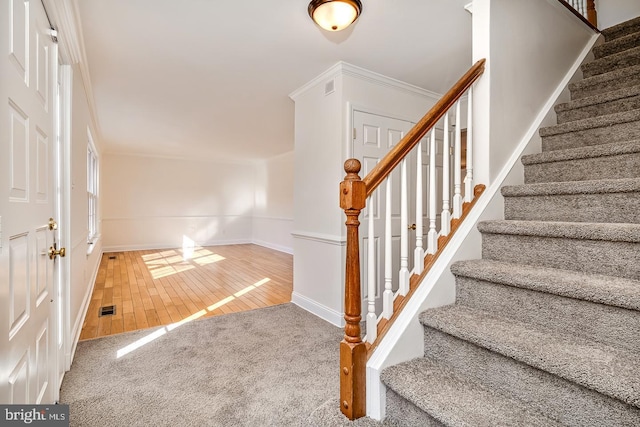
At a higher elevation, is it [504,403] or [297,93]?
[297,93]

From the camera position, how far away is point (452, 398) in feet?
3.38

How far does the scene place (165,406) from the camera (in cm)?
159

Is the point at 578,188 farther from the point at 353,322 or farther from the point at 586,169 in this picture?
the point at 353,322

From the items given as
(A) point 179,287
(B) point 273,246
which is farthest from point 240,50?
(B) point 273,246

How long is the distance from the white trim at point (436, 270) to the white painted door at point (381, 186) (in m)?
1.13

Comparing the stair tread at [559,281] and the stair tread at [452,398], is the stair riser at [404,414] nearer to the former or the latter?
the stair tread at [452,398]

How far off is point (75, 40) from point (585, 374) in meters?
3.00

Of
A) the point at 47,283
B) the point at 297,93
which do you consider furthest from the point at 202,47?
the point at 47,283

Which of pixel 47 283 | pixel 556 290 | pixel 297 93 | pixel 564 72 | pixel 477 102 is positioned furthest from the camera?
pixel 297 93

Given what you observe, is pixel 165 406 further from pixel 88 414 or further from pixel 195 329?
pixel 195 329

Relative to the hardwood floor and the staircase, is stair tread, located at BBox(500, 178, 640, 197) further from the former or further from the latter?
the hardwood floor

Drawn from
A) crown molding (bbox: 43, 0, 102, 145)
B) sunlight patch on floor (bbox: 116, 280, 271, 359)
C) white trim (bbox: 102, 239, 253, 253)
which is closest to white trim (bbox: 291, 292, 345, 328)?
sunlight patch on floor (bbox: 116, 280, 271, 359)

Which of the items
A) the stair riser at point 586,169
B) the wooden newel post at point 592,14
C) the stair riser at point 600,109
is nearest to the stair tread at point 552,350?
the stair riser at point 586,169

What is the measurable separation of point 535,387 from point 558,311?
0.30 m
